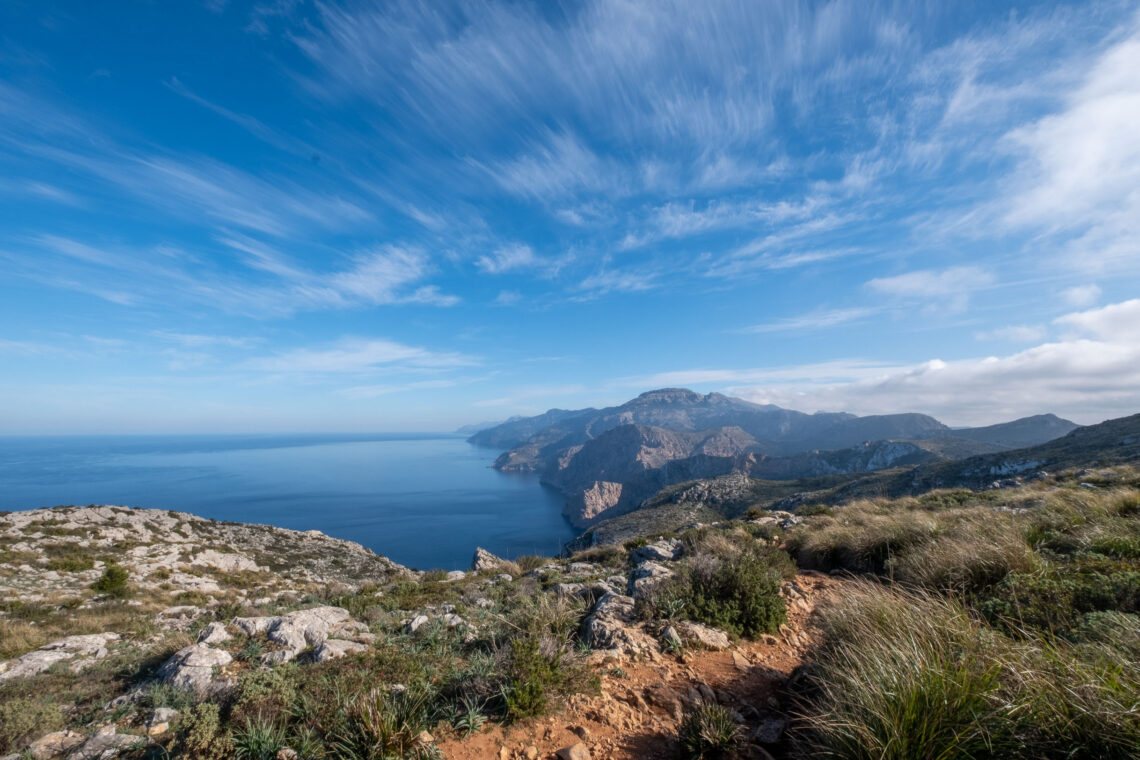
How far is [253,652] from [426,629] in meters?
2.26

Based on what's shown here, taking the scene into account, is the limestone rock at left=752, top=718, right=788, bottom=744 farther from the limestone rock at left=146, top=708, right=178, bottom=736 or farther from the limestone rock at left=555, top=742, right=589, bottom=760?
the limestone rock at left=146, top=708, right=178, bottom=736

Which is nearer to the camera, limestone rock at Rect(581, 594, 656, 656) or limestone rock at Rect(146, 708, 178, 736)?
limestone rock at Rect(146, 708, 178, 736)

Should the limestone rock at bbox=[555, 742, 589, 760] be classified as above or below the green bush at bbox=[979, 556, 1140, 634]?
below

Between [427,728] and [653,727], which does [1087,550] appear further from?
[427,728]

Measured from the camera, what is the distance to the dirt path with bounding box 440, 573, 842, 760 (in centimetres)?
367

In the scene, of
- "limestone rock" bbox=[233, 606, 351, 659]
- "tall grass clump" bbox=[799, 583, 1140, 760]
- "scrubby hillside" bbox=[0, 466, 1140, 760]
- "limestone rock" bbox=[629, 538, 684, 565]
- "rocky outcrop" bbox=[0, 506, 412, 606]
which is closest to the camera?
"tall grass clump" bbox=[799, 583, 1140, 760]

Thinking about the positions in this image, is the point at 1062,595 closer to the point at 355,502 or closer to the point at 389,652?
the point at 389,652

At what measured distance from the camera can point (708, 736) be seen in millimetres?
3383

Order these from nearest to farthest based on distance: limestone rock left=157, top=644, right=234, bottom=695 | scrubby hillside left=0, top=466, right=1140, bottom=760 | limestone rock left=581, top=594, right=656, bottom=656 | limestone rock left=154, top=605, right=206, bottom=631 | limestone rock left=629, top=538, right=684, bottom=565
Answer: scrubby hillside left=0, top=466, right=1140, bottom=760
limestone rock left=157, top=644, right=234, bottom=695
limestone rock left=581, top=594, right=656, bottom=656
limestone rock left=154, top=605, right=206, bottom=631
limestone rock left=629, top=538, right=684, bottom=565

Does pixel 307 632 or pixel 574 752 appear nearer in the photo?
pixel 574 752

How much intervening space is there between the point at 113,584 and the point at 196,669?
19.1 m

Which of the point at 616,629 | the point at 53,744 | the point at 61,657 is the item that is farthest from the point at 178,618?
the point at 616,629

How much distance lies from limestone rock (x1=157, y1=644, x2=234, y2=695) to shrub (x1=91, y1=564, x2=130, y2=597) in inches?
693

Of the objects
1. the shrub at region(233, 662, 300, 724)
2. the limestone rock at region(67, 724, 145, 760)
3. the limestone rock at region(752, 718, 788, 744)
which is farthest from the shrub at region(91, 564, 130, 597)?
the limestone rock at region(752, 718, 788, 744)
